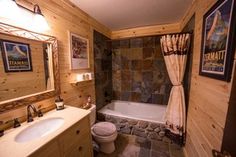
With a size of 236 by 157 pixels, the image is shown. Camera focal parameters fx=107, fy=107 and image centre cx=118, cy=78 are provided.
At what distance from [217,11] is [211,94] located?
72 cm

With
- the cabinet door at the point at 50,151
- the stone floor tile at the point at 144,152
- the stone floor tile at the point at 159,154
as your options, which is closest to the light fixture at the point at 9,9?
the cabinet door at the point at 50,151

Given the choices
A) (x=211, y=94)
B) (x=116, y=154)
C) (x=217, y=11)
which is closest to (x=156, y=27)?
(x=217, y=11)

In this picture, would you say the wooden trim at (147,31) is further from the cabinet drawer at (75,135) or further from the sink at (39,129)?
the sink at (39,129)

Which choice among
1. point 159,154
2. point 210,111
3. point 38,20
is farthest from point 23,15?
point 159,154

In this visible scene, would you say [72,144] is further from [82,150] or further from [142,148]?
[142,148]

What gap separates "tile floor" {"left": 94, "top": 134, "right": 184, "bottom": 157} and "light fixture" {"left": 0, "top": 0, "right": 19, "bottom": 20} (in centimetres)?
207

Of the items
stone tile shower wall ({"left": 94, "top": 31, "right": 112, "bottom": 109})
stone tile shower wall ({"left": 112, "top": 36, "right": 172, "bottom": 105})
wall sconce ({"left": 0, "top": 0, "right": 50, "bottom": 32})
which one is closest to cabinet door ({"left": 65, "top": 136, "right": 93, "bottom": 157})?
stone tile shower wall ({"left": 94, "top": 31, "right": 112, "bottom": 109})

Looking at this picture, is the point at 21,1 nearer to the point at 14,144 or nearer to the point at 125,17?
the point at 14,144

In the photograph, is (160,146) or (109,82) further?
(109,82)

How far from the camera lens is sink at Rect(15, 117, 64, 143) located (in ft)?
3.20

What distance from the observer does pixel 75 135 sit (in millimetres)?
1096

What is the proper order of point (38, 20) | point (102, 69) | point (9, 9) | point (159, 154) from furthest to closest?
1. point (102, 69)
2. point (159, 154)
3. point (38, 20)
4. point (9, 9)

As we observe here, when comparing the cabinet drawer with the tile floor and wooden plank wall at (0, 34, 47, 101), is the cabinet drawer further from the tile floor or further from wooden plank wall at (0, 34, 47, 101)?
the tile floor

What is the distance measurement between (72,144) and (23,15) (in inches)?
55.3
